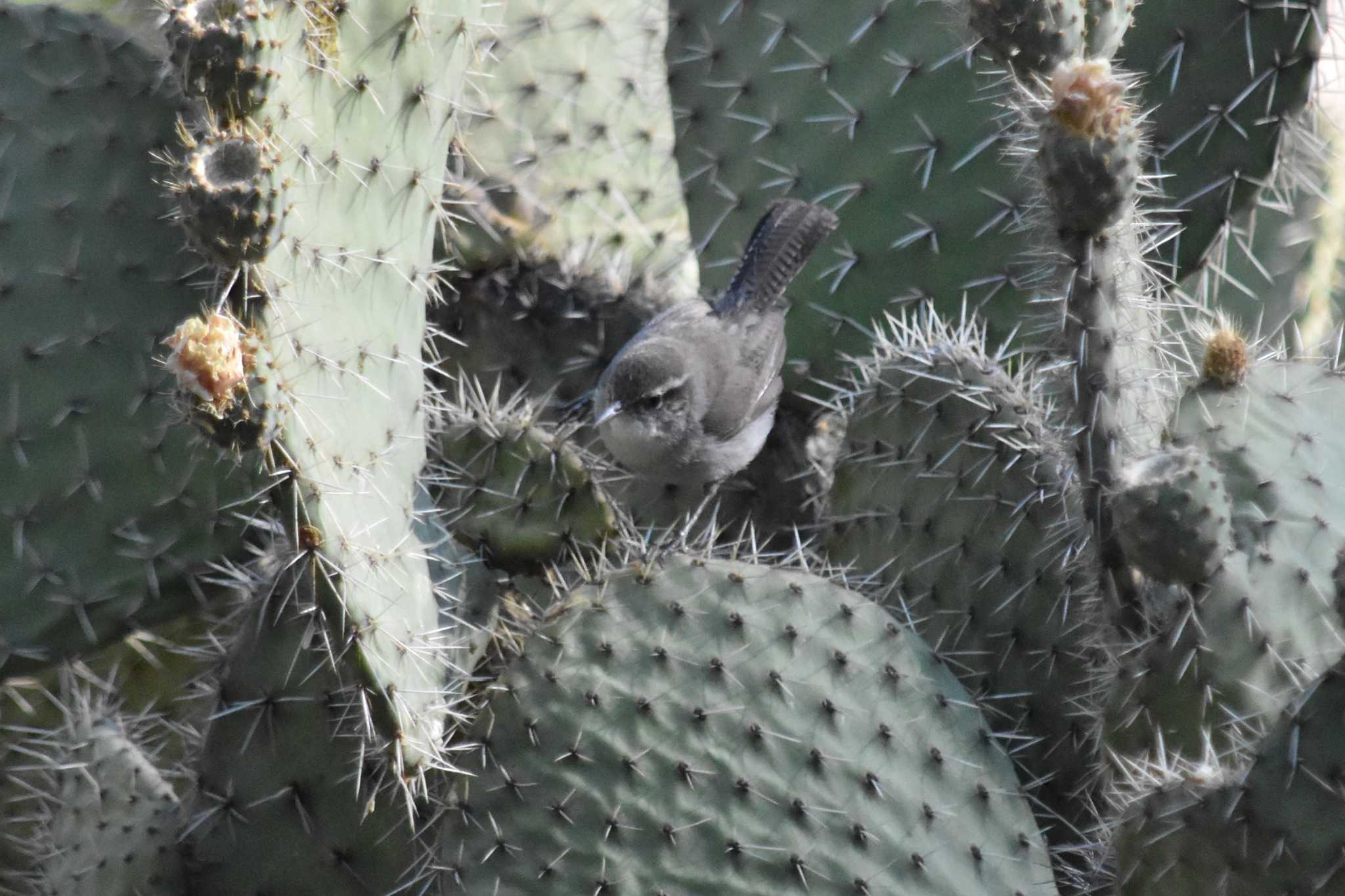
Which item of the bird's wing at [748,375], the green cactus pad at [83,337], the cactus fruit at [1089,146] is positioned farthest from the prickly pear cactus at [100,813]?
the cactus fruit at [1089,146]

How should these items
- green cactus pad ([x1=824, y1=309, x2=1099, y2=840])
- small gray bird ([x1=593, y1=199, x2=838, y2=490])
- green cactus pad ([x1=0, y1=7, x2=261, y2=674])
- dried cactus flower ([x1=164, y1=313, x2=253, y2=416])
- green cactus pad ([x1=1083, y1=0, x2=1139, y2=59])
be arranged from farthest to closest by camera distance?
small gray bird ([x1=593, y1=199, x2=838, y2=490]) → green cactus pad ([x1=0, y1=7, x2=261, y2=674]) → green cactus pad ([x1=824, y1=309, x2=1099, y2=840]) → green cactus pad ([x1=1083, y1=0, x2=1139, y2=59]) → dried cactus flower ([x1=164, y1=313, x2=253, y2=416])

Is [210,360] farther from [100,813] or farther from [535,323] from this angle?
[535,323]

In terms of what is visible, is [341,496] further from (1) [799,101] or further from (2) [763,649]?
(1) [799,101]

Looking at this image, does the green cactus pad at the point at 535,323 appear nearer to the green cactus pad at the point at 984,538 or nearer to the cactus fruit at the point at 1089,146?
the green cactus pad at the point at 984,538

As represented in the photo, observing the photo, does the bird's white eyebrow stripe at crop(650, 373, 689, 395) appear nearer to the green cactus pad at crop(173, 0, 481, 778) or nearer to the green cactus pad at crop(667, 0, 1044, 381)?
the green cactus pad at crop(667, 0, 1044, 381)

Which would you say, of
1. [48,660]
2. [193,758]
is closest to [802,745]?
[193,758]

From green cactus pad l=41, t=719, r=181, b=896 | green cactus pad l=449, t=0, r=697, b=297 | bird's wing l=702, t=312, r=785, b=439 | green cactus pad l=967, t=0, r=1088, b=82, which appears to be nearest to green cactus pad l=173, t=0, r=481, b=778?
green cactus pad l=41, t=719, r=181, b=896

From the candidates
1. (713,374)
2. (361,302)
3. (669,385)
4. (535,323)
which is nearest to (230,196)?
(361,302)
